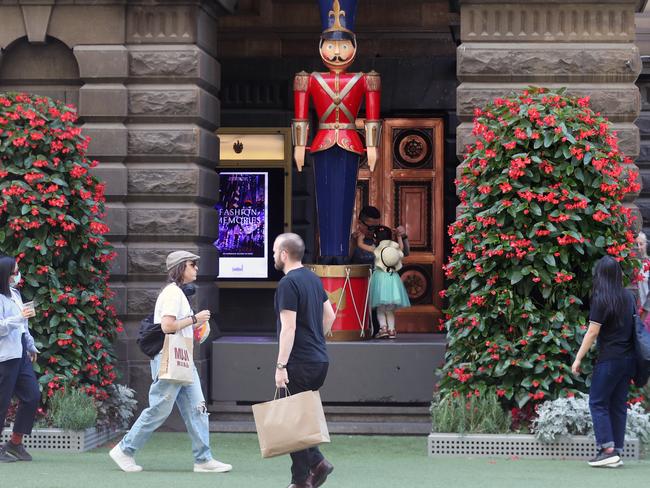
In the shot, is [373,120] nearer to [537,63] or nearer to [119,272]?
[537,63]

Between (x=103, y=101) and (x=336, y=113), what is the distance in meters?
2.48

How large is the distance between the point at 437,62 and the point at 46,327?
22.5 feet

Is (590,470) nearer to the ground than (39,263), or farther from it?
nearer to the ground

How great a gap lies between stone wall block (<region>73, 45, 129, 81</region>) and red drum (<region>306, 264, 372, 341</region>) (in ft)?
9.56

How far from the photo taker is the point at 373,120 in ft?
48.3

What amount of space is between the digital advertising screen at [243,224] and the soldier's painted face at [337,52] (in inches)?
132

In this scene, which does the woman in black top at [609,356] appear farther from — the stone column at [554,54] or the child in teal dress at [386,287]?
the child in teal dress at [386,287]

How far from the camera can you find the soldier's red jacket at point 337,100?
48.4 feet

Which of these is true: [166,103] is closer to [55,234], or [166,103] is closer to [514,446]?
[55,234]

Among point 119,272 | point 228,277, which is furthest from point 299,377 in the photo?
point 228,277

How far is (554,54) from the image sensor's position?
14133mm

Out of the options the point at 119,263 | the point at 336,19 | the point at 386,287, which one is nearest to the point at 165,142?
the point at 119,263

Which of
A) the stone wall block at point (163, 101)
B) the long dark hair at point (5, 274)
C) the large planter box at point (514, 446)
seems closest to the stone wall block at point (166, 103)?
the stone wall block at point (163, 101)

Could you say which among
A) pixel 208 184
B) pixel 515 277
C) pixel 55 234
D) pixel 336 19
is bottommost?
pixel 515 277
